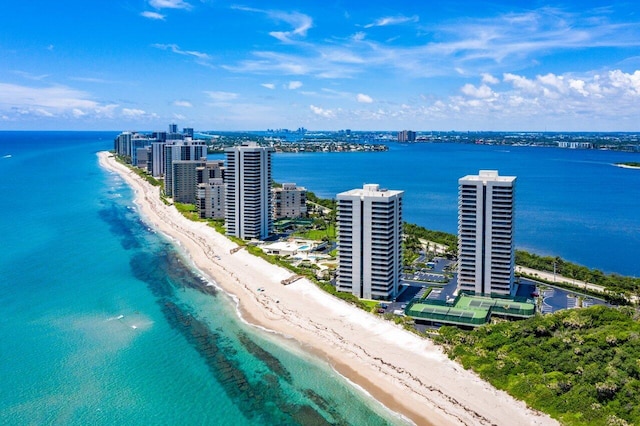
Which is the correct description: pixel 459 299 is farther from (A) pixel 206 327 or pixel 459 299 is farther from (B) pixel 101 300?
(B) pixel 101 300

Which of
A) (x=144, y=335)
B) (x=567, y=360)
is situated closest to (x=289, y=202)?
(x=144, y=335)

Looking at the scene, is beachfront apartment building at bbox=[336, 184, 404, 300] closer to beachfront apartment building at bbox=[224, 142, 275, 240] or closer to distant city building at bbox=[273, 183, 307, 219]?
beachfront apartment building at bbox=[224, 142, 275, 240]

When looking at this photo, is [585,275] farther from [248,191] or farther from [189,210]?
[189,210]

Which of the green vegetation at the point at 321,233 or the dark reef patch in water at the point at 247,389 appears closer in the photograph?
the dark reef patch in water at the point at 247,389

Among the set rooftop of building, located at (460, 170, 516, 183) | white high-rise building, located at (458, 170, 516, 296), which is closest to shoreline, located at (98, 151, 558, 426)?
white high-rise building, located at (458, 170, 516, 296)

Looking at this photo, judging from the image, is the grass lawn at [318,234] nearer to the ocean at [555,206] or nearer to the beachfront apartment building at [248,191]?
the beachfront apartment building at [248,191]

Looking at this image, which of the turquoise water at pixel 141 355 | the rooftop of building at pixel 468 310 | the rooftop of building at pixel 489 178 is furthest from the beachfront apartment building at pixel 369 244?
the turquoise water at pixel 141 355

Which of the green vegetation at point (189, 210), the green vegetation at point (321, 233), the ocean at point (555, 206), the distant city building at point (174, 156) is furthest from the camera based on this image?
the distant city building at point (174, 156)
